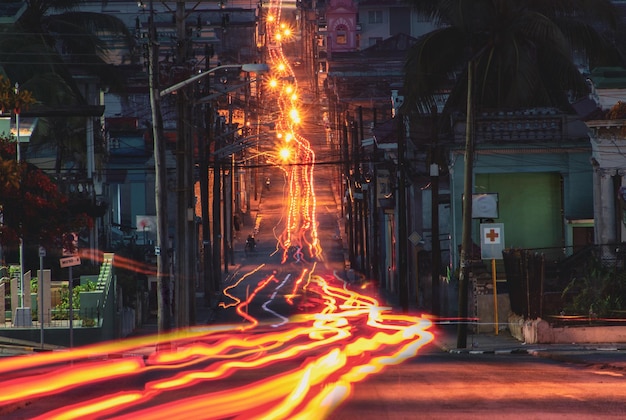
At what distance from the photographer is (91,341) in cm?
3900

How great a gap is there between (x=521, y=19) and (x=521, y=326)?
46.6 ft

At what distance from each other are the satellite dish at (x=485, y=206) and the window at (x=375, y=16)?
3756 inches

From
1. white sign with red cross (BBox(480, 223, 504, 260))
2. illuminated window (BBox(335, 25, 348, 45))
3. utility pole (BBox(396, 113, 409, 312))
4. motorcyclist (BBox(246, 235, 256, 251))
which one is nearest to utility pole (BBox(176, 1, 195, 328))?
white sign with red cross (BBox(480, 223, 504, 260))

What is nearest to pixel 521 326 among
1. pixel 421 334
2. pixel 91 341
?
pixel 421 334

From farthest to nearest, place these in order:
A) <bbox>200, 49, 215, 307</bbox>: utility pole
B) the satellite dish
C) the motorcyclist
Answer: the motorcyclist, <bbox>200, 49, 215, 307</bbox>: utility pole, the satellite dish

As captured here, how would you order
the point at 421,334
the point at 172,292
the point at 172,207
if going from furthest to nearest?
the point at 172,207, the point at 172,292, the point at 421,334

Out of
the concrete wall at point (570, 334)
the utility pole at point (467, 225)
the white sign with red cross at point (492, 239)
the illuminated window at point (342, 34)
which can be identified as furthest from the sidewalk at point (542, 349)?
the illuminated window at point (342, 34)

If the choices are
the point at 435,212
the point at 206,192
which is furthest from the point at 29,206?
the point at 206,192

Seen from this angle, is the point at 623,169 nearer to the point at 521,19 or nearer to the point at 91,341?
the point at 521,19

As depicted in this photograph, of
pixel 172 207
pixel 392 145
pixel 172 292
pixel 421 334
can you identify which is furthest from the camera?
pixel 172 207

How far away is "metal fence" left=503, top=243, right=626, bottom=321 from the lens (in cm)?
3825

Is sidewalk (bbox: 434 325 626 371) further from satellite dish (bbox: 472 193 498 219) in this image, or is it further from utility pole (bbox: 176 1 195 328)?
utility pole (bbox: 176 1 195 328)

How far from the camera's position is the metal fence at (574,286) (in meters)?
38.2

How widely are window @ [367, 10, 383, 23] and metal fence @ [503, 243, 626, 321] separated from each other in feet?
312
